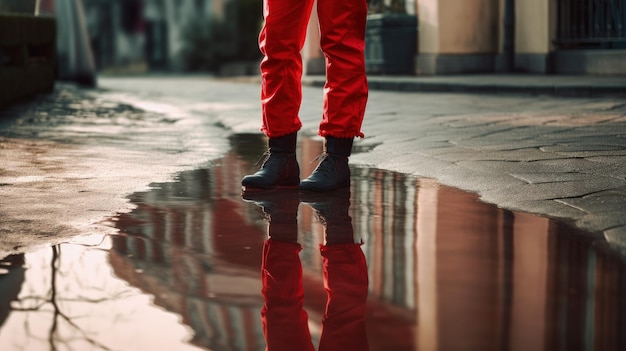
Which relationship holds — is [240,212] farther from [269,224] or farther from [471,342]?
[471,342]

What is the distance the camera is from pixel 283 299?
87.3 inches

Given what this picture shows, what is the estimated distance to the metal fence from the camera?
12.5 m

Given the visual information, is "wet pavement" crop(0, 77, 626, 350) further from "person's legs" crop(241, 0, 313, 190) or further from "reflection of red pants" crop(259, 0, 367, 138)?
"reflection of red pants" crop(259, 0, 367, 138)

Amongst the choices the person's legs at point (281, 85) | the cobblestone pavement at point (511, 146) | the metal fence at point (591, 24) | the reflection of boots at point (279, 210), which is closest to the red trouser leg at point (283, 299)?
the reflection of boots at point (279, 210)

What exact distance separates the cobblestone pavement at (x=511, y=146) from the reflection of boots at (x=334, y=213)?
0.46 metres

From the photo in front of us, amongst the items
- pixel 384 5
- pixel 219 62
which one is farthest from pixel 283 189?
pixel 219 62

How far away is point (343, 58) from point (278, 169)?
457mm

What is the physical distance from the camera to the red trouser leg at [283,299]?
1.92 meters

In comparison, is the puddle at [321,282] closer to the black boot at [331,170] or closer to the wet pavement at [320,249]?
the wet pavement at [320,249]

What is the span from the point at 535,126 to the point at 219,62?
18.3 meters

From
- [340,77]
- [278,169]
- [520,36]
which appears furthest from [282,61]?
[520,36]

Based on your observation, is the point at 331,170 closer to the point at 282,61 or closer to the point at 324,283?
the point at 282,61

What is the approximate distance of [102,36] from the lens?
29438 mm

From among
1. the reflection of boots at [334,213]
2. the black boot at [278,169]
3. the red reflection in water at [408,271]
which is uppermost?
the black boot at [278,169]
